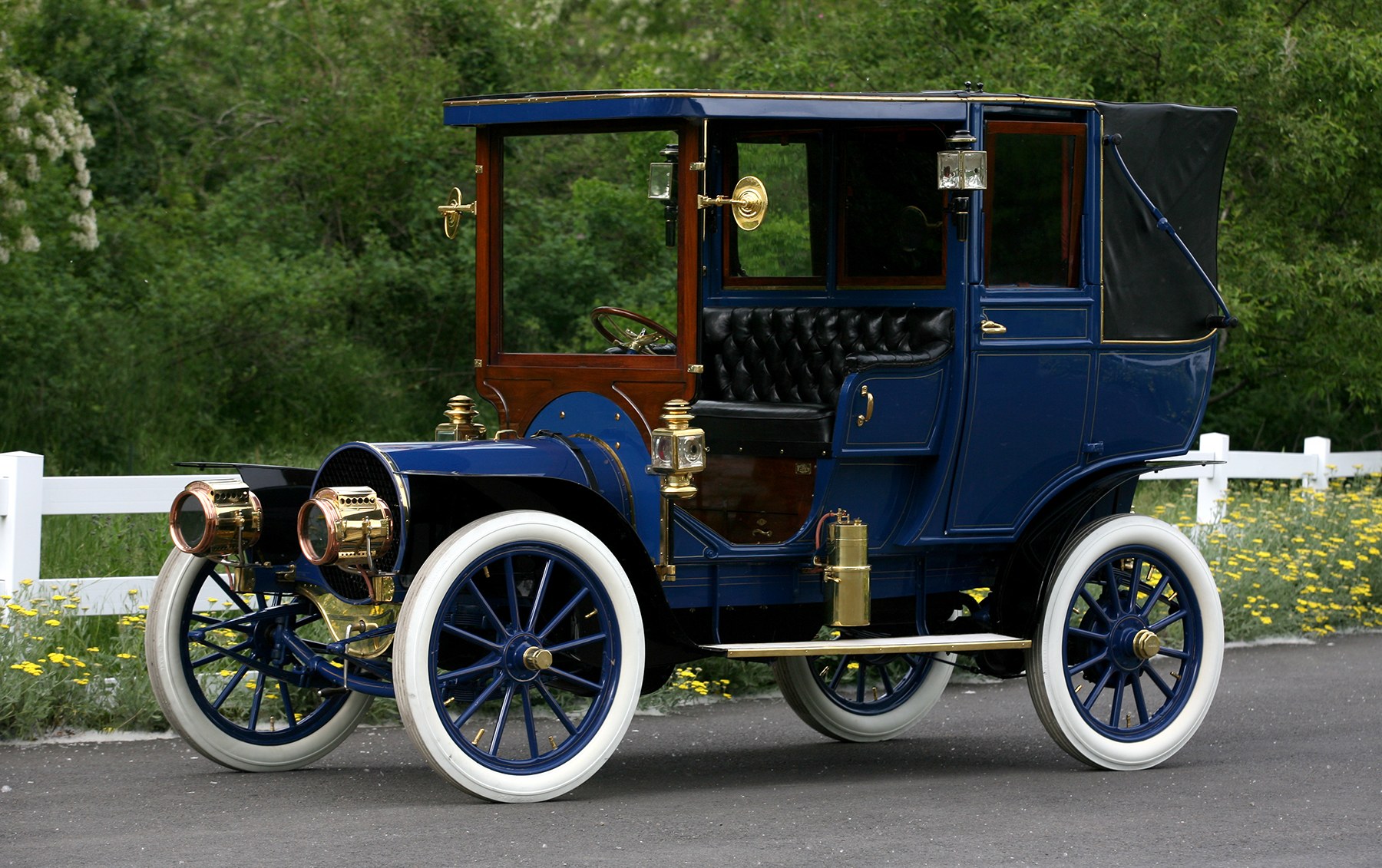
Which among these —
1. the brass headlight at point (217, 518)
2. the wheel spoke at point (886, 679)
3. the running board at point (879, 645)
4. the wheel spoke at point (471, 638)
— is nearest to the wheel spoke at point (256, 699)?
the brass headlight at point (217, 518)

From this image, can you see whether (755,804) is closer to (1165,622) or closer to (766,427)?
(766,427)

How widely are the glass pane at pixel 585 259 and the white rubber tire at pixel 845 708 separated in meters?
8.26

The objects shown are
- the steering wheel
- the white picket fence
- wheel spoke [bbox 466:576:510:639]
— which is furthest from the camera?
the white picket fence

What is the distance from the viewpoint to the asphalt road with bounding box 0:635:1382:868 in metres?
5.65

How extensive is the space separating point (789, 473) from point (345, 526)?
1814mm

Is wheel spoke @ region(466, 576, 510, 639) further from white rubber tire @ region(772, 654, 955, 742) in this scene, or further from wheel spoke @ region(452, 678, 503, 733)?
white rubber tire @ region(772, 654, 955, 742)

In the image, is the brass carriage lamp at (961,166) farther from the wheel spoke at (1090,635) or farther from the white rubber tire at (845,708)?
the white rubber tire at (845,708)

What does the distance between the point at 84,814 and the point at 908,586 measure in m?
3.01

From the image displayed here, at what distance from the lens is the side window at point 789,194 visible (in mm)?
7695

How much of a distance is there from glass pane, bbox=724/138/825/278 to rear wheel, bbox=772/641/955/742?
5.19 feet

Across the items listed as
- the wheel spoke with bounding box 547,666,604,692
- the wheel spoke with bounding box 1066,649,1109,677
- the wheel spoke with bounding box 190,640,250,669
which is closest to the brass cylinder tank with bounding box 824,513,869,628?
the wheel spoke with bounding box 1066,649,1109,677

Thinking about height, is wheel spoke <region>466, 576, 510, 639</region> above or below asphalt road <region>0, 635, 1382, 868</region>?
above

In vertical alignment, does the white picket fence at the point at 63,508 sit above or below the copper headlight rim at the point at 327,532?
below

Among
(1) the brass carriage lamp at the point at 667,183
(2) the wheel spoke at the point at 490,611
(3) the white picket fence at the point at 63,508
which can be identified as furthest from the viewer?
(3) the white picket fence at the point at 63,508
